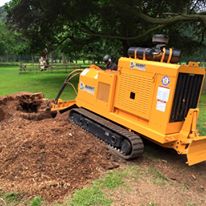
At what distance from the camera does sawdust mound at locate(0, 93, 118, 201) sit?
5.41 meters

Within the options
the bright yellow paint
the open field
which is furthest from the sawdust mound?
the bright yellow paint

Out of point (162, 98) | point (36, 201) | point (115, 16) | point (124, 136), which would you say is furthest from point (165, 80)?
point (115, 16)

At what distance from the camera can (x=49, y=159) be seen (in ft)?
19.8

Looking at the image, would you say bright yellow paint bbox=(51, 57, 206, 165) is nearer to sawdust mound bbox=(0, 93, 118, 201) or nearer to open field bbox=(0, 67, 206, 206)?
open field bbox=(0, 67, 206, 206)

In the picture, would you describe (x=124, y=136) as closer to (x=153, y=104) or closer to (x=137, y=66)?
(x=153, y=104)

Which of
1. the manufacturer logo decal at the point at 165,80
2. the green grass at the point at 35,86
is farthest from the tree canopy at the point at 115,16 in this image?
the manufacturer logo decal at the point at 165,80

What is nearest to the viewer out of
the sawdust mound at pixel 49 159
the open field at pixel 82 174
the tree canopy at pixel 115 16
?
the open field at pixel 82 174

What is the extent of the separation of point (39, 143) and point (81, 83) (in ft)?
7.52

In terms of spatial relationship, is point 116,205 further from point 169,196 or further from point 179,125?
point 179,125

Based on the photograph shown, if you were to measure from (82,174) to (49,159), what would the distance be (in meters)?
0.63

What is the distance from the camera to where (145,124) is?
655 centimetres

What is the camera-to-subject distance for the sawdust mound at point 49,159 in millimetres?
5406

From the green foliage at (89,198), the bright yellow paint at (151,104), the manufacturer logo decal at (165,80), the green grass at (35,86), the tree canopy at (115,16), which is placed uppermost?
the tree canopy at (115,16)

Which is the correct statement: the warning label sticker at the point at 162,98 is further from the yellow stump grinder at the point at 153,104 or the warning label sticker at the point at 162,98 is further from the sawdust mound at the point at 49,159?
the sawdust mound at the point at 49,159
